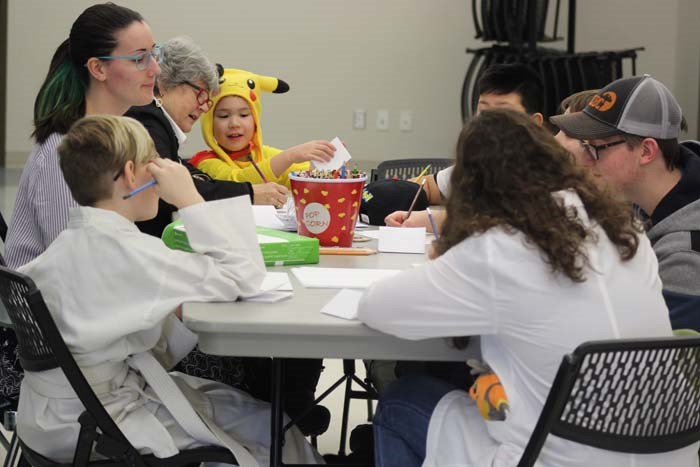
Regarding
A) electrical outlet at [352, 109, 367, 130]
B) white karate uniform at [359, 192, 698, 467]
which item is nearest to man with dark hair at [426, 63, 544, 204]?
white karate uniform at [359, 192, 698, 467]

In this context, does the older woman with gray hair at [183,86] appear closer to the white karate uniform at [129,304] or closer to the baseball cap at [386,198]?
the baseball cap at [386,198]

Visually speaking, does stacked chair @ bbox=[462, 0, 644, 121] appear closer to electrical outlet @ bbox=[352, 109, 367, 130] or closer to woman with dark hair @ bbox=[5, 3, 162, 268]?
electrical outlet @ bbox=[352, 109, 367, 130]

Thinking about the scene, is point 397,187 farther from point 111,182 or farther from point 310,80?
point 310,80

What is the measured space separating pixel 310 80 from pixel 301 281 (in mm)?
6199

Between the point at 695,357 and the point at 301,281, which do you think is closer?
the point at 695,357

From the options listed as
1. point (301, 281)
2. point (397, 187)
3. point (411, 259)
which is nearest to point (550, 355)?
point (301, 281)

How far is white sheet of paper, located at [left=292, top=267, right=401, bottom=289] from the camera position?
1.96m

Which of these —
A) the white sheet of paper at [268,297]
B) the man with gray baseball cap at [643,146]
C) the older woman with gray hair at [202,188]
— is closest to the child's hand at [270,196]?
the older woman with gray hair at [202,188]

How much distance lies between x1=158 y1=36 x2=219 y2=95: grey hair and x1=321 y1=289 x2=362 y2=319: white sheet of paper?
5.51 feet

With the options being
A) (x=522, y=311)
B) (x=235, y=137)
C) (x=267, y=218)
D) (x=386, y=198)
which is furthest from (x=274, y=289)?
(x=235, y=137)

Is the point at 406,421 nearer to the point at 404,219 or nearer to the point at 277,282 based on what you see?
the point at 277,282

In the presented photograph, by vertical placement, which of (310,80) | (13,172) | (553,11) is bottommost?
(13,172)

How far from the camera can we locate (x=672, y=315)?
1899 millimetres

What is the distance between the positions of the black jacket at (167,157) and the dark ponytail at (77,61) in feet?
1.24
